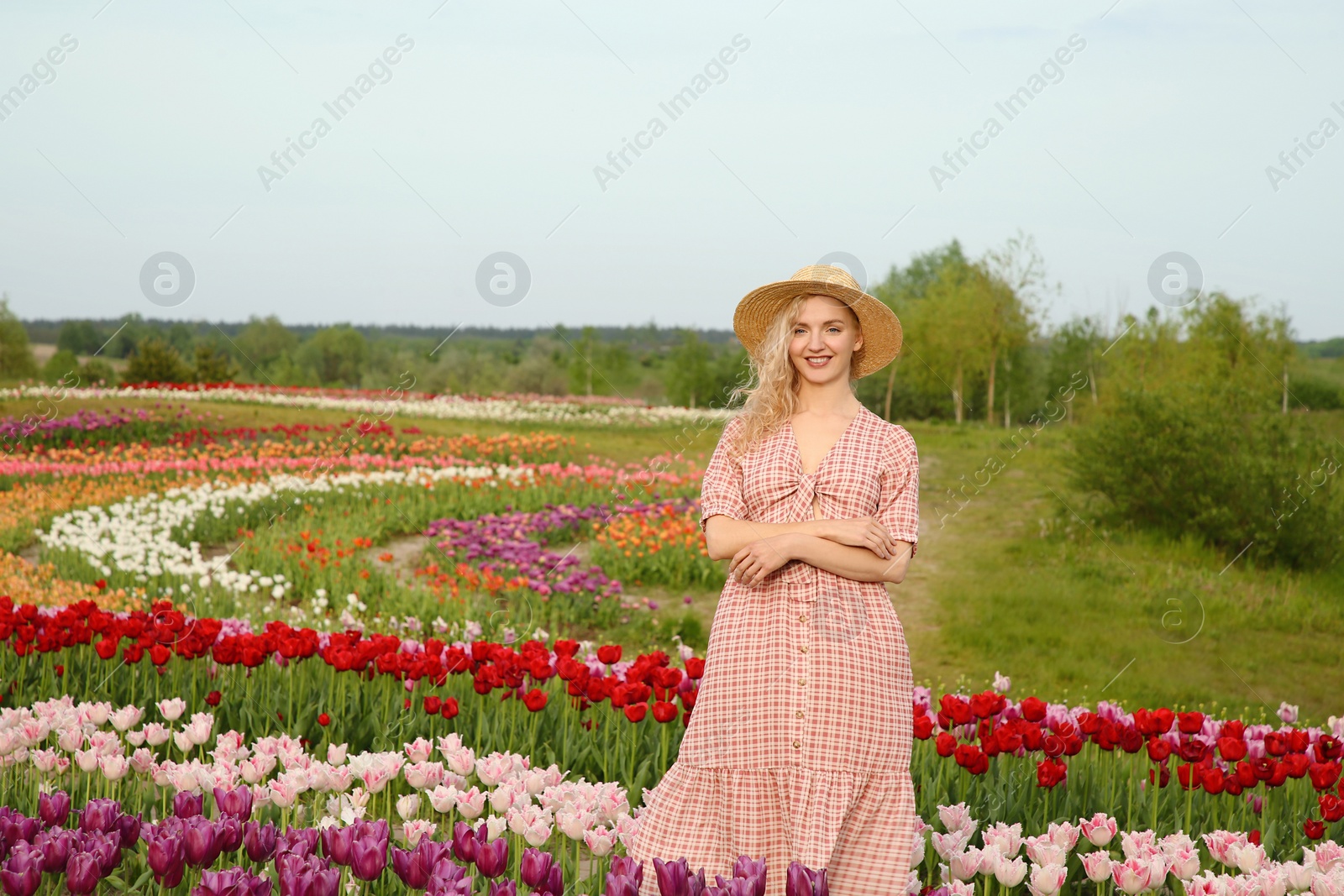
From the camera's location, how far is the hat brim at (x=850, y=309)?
10.3ft

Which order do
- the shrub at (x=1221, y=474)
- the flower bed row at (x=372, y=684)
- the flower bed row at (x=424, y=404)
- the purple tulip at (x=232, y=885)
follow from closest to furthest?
the purple tulip at (x=232, y=885) < the flower bed row at (x=372, y=684) < the shrub at (x=1221, y=474) < the flower bed row at (x=424, y=404)

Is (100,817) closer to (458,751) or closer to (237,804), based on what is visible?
(237,804)

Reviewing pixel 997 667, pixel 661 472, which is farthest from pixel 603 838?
pixel 661 472

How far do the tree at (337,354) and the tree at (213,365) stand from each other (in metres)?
4.08

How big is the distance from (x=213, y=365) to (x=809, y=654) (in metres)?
26.9

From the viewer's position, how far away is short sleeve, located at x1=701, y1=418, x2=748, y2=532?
3094mm

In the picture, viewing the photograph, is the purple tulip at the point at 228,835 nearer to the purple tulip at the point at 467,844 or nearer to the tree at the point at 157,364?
the purple tulip at the point at 467,844

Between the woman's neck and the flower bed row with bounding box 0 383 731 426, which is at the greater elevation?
the woman's neck

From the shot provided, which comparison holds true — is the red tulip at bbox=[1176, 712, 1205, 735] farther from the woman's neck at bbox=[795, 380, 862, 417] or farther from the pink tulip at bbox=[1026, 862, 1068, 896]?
the woman's neck at bbox=[795, 380, 862, 417]

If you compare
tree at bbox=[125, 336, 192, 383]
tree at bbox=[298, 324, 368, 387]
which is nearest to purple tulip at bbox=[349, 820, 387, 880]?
tree at bbox=[125, 336, 192, 383]

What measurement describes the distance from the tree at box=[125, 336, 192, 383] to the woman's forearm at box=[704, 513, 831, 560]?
23.3 m

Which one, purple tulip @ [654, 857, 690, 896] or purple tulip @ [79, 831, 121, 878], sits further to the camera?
purple tulip @ [79, 831, 121, 878]

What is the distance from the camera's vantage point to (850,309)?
3186 mm

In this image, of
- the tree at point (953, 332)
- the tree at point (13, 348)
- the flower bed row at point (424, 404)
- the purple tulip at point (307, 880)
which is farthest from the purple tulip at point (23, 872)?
the tree at point (953, 332)
